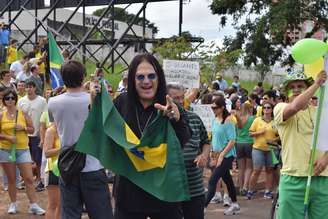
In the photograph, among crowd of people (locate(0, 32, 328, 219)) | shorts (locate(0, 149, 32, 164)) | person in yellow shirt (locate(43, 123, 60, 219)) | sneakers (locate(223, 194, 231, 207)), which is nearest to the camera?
crowd of people (locate(0, 32, 328, 219))

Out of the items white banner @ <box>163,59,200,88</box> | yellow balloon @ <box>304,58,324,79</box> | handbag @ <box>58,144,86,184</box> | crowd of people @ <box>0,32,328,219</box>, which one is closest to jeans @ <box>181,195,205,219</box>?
crowd of people @ <box>0,32,328,219</box>

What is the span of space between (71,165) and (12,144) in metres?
3.58

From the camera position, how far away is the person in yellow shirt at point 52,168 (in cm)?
608

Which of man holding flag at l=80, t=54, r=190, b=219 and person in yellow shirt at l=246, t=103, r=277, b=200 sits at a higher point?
man holding flag at l=80, t=54, r=190, b=219

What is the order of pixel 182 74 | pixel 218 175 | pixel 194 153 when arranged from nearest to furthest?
pixel 194 153 → pixel 218 175 → pixel 182 74

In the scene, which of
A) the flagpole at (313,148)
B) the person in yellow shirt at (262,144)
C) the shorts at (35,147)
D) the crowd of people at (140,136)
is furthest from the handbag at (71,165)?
the person in yellow shirt at (262,144)

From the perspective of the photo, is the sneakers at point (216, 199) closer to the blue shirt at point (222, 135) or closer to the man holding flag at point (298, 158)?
the blue shirt at point (222, 135)

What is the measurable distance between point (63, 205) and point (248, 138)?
624 cm

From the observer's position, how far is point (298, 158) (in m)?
4.72

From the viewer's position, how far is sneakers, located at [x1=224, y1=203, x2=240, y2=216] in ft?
29.8

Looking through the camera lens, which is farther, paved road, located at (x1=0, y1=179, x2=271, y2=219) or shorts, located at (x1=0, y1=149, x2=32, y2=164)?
paved road, located at (x1=0, y1=179, x2=271, y2=219)

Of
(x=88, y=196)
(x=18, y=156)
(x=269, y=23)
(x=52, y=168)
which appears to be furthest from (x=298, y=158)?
(x=269, y=23)

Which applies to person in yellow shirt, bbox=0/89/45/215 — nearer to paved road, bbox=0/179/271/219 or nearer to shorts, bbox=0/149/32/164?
shorts, bbox=0/149/32/164

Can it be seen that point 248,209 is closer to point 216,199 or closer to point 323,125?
point 216,199
